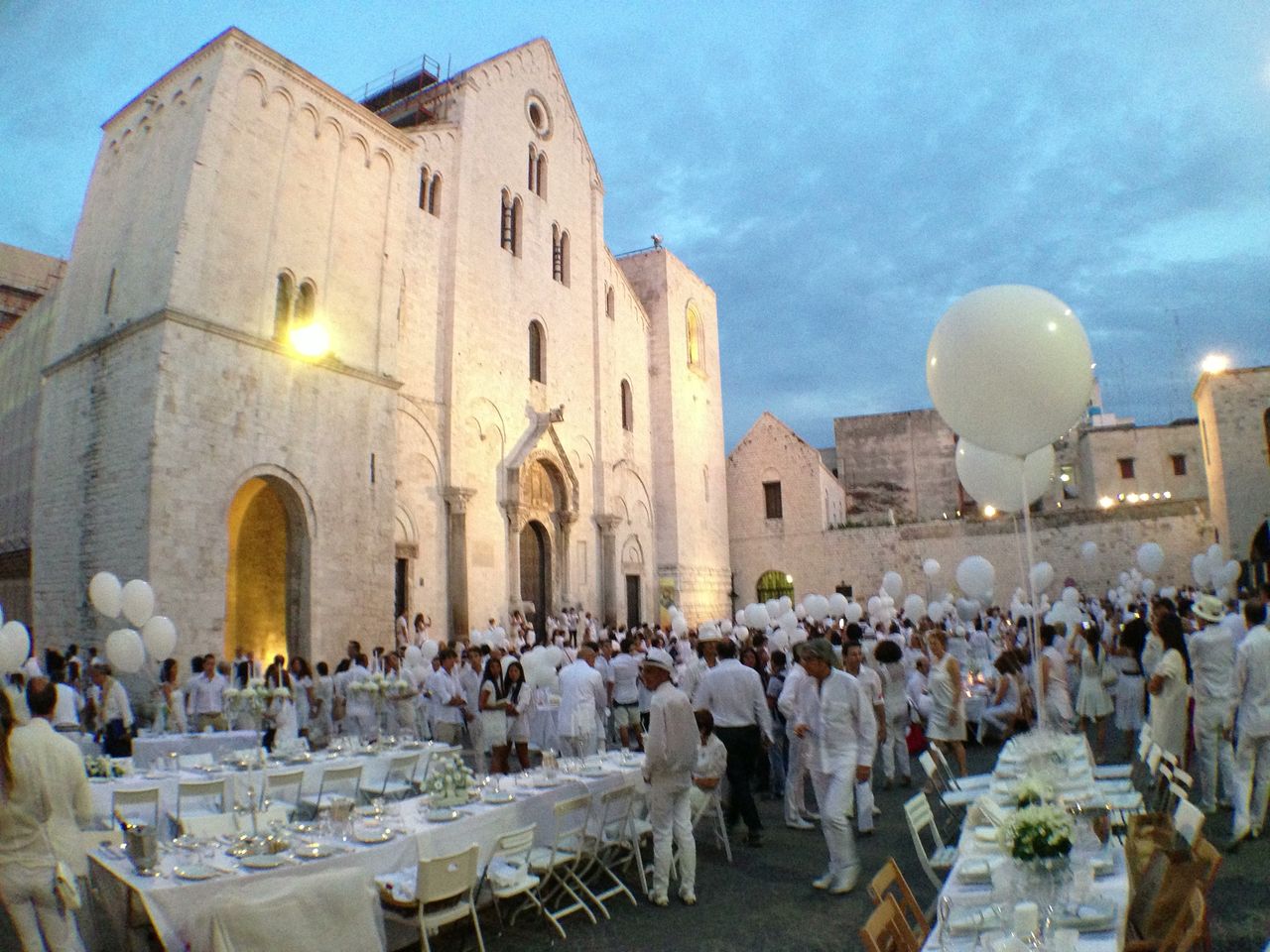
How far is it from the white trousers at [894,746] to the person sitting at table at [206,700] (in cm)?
A: 783

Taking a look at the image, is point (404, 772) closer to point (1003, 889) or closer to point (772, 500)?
point (1003, 889)

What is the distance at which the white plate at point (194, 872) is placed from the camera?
434 centimetres

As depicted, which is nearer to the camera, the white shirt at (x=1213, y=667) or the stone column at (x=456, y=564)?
the white shirt at (x=1213, y=667)

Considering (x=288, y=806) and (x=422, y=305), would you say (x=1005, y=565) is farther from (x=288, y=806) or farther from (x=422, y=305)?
(x=288, y=806)

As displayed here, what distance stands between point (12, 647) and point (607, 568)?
15026 millimetres

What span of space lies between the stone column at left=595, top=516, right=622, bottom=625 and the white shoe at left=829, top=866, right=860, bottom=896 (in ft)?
55.3

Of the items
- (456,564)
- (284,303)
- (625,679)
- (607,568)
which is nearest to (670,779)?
(625,679)

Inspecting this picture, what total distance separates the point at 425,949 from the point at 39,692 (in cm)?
232

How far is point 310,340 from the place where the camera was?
14.1m

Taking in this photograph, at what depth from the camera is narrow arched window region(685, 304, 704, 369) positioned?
95.2 feet

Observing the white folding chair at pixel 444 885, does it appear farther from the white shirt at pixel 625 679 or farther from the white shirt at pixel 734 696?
the white shirt at pixel 625 679

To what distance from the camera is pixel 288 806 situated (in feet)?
22.7

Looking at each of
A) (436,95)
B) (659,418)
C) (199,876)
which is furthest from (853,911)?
(659,418)

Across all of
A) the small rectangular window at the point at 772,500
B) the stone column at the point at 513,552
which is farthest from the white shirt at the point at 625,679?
the small rectangular window at the point at 772,500
